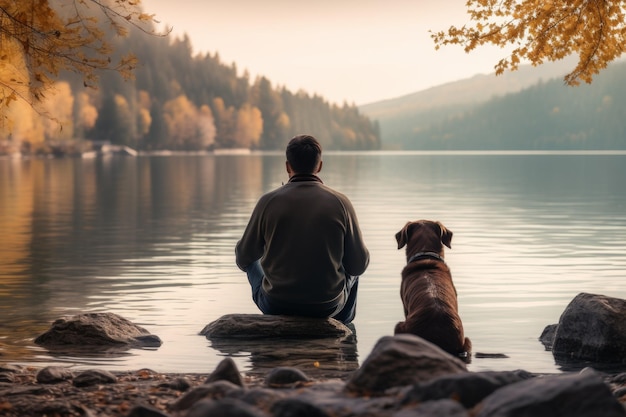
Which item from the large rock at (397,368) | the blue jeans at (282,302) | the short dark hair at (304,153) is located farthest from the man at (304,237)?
the large rock at (397,368)

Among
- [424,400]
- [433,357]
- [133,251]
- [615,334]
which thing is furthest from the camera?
[133,251]

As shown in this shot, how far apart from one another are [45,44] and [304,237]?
3248 mm

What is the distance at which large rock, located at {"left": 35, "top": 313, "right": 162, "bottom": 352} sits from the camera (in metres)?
11.0

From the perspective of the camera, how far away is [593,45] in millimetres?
12438

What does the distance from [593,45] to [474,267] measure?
7.66m

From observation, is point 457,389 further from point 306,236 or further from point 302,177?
point 302,177

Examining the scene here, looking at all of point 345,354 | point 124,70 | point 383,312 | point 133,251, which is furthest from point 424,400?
point 133,251

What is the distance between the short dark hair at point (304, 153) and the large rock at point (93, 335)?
2.61 metres

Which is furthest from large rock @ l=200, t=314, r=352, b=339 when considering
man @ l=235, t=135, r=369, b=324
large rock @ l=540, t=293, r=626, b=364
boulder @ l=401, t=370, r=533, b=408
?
boulder @ l=401, t=370, r=533, b=408

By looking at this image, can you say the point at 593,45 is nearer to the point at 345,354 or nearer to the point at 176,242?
the point at 345,354

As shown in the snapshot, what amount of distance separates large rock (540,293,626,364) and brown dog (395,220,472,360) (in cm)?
106

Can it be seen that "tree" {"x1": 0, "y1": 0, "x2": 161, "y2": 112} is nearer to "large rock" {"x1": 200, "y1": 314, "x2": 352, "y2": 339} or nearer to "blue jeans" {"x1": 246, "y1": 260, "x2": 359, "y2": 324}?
"blue jeans" {"x1": 246, "y1": 260, "x2": 359, "y2": 324}

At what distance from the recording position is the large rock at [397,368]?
6566mm

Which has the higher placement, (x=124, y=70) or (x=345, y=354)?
(x=124, y=70)
